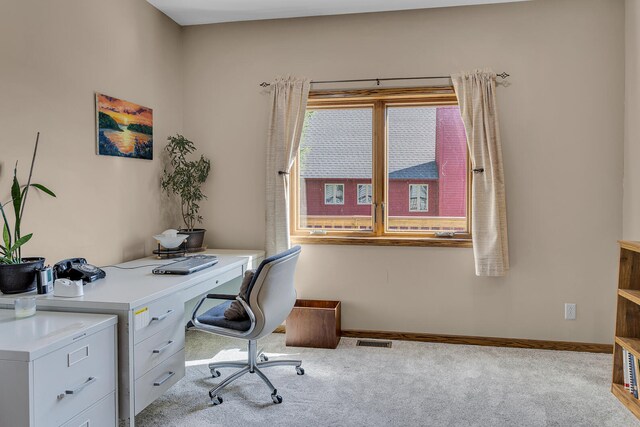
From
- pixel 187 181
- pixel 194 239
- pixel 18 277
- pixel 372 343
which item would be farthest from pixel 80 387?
pixel 372 343

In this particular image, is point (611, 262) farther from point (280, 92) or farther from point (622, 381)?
point (280, 92)

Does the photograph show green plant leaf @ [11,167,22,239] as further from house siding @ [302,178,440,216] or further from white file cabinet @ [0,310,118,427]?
house siding @ [302,178,440,216]

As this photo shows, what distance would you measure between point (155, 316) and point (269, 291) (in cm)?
60

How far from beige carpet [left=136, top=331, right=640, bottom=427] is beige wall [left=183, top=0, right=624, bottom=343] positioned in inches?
13.8

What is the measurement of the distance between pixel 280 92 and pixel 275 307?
1932 millimetres

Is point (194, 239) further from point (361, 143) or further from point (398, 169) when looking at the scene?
point (398, 169)

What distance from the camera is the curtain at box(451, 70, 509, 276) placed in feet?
11.2

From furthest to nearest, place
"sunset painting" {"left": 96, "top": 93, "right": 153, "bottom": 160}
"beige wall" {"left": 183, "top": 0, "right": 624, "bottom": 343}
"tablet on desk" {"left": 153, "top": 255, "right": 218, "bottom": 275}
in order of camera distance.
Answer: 1. "beige wall" {"left": 183, "top": 0, "right": 624, "bottom": 343}
2. "sunset painting" {"left": 96, "top": 93, "right": 153, "bottom": 160}
3. "tablet on desk" {"left": 153, "top": 255, "right": 218, "bottom": 275}

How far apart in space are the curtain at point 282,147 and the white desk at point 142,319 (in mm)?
1030

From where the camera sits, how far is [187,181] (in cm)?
369

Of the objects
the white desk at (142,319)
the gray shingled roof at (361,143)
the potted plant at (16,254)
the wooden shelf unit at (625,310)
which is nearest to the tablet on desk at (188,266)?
the white desk at (142,319)

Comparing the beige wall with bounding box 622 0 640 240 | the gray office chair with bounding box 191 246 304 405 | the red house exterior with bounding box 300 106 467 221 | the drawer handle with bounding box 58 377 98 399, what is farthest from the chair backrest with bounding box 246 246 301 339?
the beige wall with bounding box 622 0 640 240

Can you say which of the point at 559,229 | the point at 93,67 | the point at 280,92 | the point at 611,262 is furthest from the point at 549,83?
the point at 93,67

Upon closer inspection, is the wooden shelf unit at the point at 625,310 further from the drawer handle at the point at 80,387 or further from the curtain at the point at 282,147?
the drawer handle at the point at 80,387
